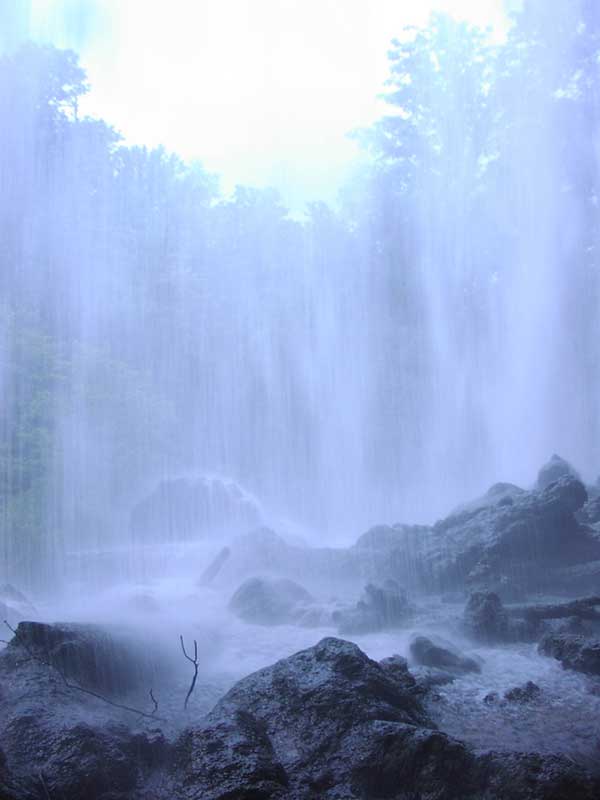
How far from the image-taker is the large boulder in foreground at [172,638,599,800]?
13.9 feet

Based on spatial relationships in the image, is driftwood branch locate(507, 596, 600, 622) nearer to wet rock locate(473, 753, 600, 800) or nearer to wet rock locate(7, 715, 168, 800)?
wet rock locate(473, 753, 600, 800)

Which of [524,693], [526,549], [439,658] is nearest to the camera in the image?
[524,693]

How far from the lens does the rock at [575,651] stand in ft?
23.8

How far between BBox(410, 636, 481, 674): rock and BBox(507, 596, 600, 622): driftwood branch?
72.0 inches

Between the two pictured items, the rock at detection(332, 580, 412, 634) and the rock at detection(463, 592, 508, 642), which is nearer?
the rock at detection(463, 592, 508, 642)

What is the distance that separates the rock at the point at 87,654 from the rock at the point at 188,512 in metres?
14.1

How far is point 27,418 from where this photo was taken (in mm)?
18562

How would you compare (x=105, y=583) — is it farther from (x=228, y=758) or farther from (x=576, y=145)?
(x=576, y=145)

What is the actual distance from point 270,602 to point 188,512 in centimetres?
1120

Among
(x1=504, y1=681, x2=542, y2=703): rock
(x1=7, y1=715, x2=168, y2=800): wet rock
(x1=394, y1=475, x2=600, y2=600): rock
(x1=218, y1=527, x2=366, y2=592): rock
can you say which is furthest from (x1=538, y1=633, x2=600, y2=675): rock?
(x1=218, y1=527, x2=366, y2=592): rock

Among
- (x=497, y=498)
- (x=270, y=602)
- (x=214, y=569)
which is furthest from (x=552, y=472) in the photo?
(x=214, y=569)

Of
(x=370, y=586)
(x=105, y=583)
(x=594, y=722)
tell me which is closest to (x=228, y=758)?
(x=594, y=722)

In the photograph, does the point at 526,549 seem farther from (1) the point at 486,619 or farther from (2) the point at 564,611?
(1) the point at 486,619

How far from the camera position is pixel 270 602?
11.8 metres
